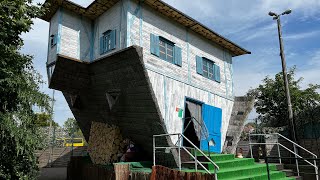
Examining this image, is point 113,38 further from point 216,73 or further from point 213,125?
point 213,125

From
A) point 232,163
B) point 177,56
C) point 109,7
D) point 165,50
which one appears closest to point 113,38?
point 109,7

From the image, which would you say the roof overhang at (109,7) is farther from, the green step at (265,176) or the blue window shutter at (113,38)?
the green step at (265,176)

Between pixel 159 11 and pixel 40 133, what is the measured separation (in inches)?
225

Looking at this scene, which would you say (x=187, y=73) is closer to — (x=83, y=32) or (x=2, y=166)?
(x=83, y=32)

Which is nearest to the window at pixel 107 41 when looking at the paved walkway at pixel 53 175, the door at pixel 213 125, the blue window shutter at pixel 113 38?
the blue window shutter at pixel 113 38

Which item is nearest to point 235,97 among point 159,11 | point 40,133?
point 159,11

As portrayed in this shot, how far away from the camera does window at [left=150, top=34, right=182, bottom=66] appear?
32.6 ft

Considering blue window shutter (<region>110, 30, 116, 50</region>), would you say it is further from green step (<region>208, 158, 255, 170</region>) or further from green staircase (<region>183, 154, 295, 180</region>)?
green step (<region>208, 158, 255, 170</region>)

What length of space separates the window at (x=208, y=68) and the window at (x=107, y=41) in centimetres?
389

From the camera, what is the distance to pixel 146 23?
9844 millimetres

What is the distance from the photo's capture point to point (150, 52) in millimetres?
9742

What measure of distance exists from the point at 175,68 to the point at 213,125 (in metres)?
3.39

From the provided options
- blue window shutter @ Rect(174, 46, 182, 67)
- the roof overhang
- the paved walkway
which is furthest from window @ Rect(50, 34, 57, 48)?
the paved walkway

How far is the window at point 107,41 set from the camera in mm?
9688
